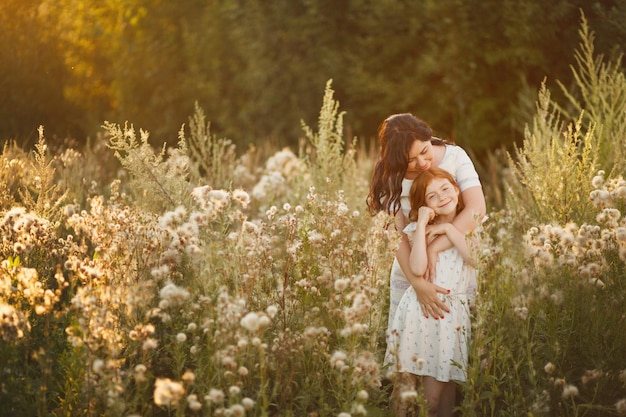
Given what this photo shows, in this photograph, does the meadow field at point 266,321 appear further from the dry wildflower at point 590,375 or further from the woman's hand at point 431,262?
the woman's hand at point 431,262

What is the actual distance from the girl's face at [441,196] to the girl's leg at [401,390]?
32.0 inches

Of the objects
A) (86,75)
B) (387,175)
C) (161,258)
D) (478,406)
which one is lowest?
(478,406)

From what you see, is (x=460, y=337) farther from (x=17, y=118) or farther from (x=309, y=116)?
(x=17, y=118)

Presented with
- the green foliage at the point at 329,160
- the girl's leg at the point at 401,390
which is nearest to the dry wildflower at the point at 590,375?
the girl's leg at the point at 401,390

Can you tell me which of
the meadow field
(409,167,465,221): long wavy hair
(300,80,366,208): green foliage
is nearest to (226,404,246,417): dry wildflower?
the meadow field

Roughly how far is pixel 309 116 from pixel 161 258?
24.5 ft

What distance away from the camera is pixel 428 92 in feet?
33.0

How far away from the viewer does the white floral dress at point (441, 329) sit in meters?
3.56

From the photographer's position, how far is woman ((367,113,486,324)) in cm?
381

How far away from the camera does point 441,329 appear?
3.60 metres

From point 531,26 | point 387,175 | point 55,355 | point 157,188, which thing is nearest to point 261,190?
point 157,188

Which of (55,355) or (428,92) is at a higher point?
(428,92)

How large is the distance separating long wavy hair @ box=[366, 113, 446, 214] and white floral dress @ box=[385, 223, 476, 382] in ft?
1.39

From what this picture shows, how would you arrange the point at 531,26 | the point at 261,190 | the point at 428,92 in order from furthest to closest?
the point at 428,92, the point at 531,26, the point at 261,190
